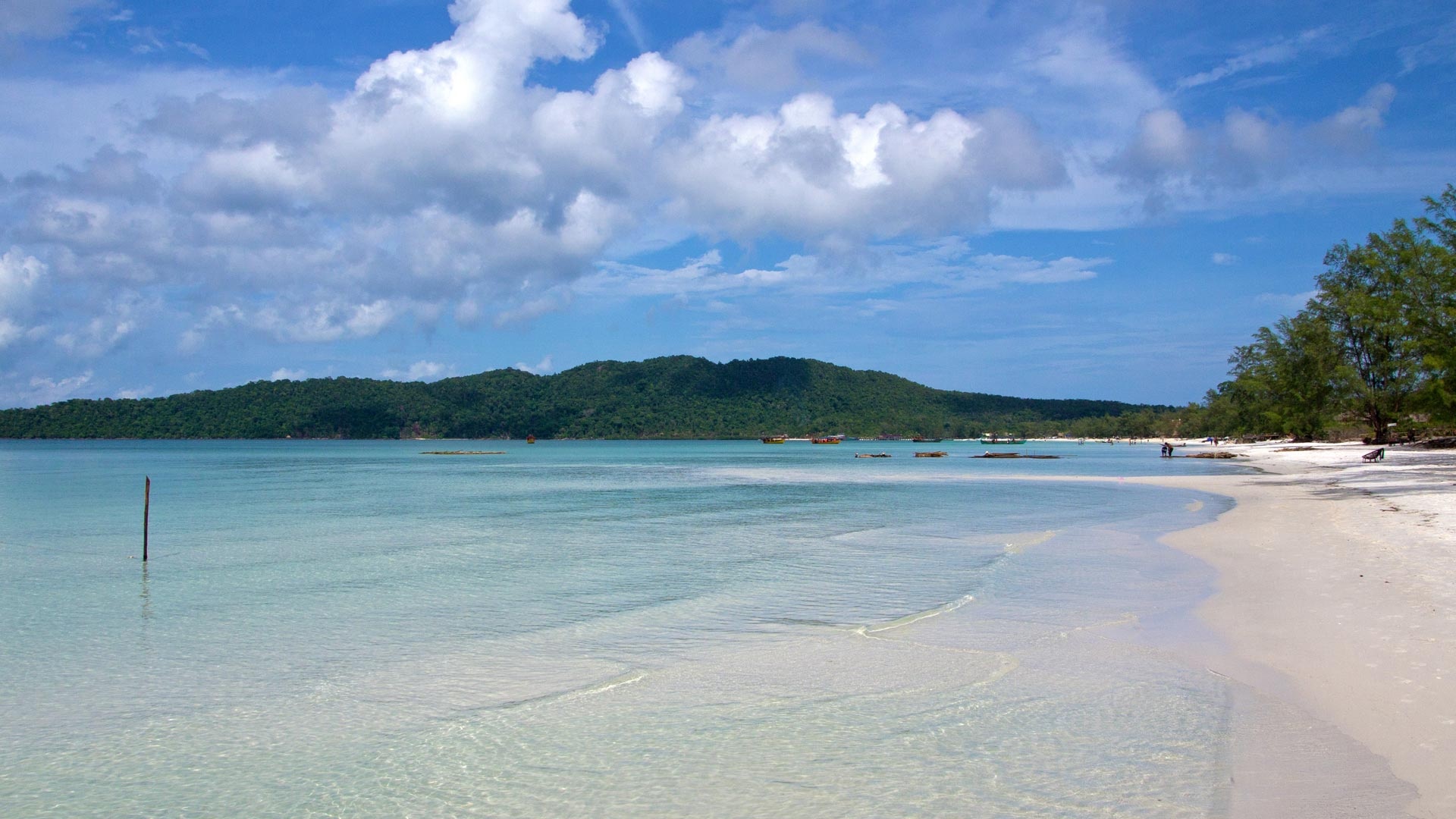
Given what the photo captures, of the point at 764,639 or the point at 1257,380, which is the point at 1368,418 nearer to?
the point at 1257,380

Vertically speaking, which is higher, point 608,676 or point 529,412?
point 529,412

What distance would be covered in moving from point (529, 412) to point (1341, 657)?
601 ft

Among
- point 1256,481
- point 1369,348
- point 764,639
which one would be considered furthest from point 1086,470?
point 764,639

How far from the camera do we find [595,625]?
1141 centimetres

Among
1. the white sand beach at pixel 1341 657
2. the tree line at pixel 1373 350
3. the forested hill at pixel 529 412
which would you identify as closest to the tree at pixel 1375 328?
the tree line at pixel 1373 350

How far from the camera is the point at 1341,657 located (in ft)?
28.0

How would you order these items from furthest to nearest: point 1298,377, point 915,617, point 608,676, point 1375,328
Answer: point 1298,377
point 1375,328
point 915,617
point 608,676

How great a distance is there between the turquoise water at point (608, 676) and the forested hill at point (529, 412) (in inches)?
6262

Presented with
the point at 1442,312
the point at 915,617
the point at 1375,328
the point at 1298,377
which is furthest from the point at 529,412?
the point at 915,617

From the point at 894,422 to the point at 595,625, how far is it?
569ft

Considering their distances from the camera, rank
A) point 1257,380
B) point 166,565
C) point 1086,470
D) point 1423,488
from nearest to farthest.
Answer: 1. point 166,565
2. point 1423,488
3. point 1086,470
4. point 1257,380

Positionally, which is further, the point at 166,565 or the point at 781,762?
the point at 166,565

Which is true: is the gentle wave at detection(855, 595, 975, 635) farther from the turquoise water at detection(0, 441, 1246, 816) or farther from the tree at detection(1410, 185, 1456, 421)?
the tree at detection(1410, 185, 1456, 421)

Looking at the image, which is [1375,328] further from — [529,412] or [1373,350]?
[529,412]
